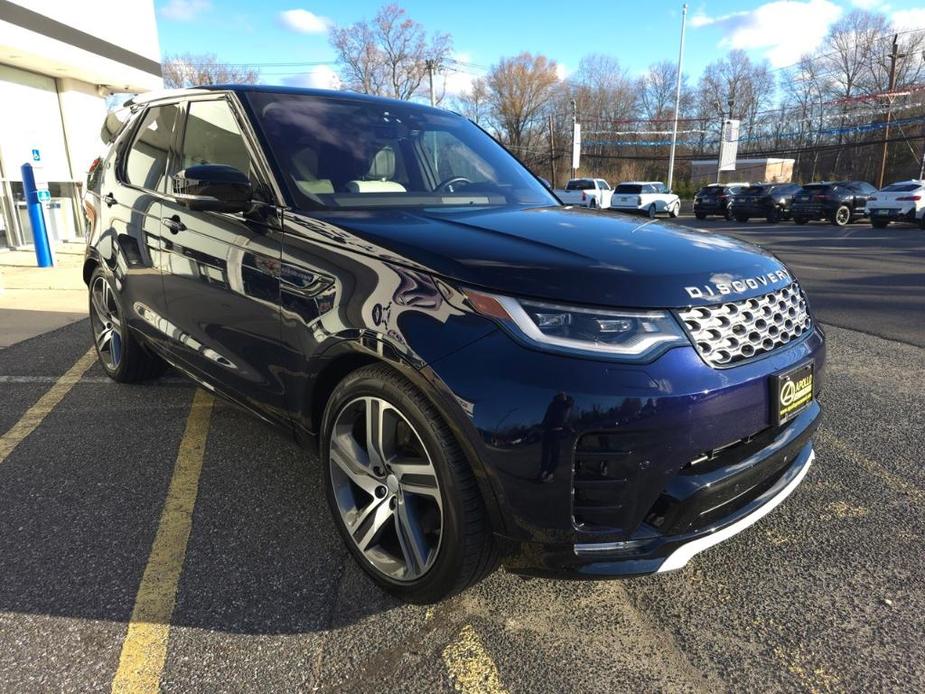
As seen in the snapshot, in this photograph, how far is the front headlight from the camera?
1.74 m

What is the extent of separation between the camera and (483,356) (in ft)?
5.74

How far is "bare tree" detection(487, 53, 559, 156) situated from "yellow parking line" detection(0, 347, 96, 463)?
62292mm

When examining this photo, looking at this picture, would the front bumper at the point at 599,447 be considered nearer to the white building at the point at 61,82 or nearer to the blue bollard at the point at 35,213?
the blue bollard at the point at 35,213

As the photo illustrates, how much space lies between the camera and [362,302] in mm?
2053

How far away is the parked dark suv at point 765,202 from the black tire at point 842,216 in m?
1.87

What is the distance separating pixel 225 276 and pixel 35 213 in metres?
9.51

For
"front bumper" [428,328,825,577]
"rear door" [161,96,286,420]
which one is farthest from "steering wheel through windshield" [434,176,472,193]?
"front bumper" [428,328,825,577]

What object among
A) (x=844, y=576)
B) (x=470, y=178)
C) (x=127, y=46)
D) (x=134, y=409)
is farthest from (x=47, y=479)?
(x=127, y=46)

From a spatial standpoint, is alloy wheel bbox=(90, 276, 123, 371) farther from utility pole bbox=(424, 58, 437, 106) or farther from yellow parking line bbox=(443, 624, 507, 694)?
utility pole bbox=(424, 58, 437, 106)

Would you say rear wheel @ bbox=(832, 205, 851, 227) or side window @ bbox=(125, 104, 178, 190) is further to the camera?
rear wheel @ bbox=(832, 205, 851, 227)

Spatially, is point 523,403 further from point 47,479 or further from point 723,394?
point 47,479

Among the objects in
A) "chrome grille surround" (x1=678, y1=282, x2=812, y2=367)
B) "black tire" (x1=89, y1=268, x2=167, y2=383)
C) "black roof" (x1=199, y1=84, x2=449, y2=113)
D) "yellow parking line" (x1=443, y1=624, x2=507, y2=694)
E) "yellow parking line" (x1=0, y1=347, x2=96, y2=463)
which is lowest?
"yellow parking line" (x1=443, y1=624, x2=507, y2=694)

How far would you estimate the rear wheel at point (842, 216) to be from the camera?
22266 mm

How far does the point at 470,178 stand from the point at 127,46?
14533 millimetres
